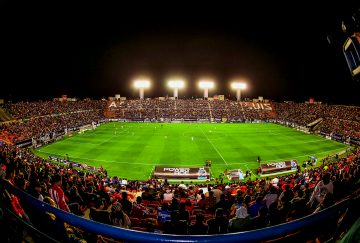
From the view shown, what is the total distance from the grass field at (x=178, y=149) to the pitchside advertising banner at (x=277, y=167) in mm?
2648

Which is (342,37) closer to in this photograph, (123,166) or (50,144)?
(123,166)

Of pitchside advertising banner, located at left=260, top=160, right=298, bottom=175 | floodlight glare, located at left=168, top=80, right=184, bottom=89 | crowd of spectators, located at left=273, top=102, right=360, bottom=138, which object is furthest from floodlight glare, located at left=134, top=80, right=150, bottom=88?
pitchside advertising banner, located at left=260, top=160, right=298, bottom=175

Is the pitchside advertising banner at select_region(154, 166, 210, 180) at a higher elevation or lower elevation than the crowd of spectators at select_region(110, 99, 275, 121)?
lower

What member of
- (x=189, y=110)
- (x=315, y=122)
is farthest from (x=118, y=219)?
(x=189, y=110)

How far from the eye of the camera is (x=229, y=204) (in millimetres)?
9773

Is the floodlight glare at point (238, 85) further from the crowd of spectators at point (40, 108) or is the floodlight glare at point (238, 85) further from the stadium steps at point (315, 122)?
the crowd of spectators at point (40, 108)

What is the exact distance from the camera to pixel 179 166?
28.4m

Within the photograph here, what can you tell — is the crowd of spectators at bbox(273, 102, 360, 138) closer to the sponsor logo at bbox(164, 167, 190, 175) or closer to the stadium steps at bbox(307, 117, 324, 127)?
the stadium steps at bbox(307, 117, 324, 127)

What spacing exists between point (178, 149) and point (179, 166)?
27.5ft

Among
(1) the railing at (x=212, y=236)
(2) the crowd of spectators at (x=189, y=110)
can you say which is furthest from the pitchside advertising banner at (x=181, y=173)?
(2) the crowd of spectators at (x=189, y=110)

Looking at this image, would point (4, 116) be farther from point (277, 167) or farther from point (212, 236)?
point (212, 236)

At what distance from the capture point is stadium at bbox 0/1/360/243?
99.3 inches

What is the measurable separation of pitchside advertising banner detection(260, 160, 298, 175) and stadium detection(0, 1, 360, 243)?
12 centimetres

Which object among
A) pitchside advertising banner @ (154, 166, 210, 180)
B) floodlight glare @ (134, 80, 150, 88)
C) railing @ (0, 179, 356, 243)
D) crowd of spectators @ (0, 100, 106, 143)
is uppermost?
floodlight glare @ (134, 80, 150, 88)
